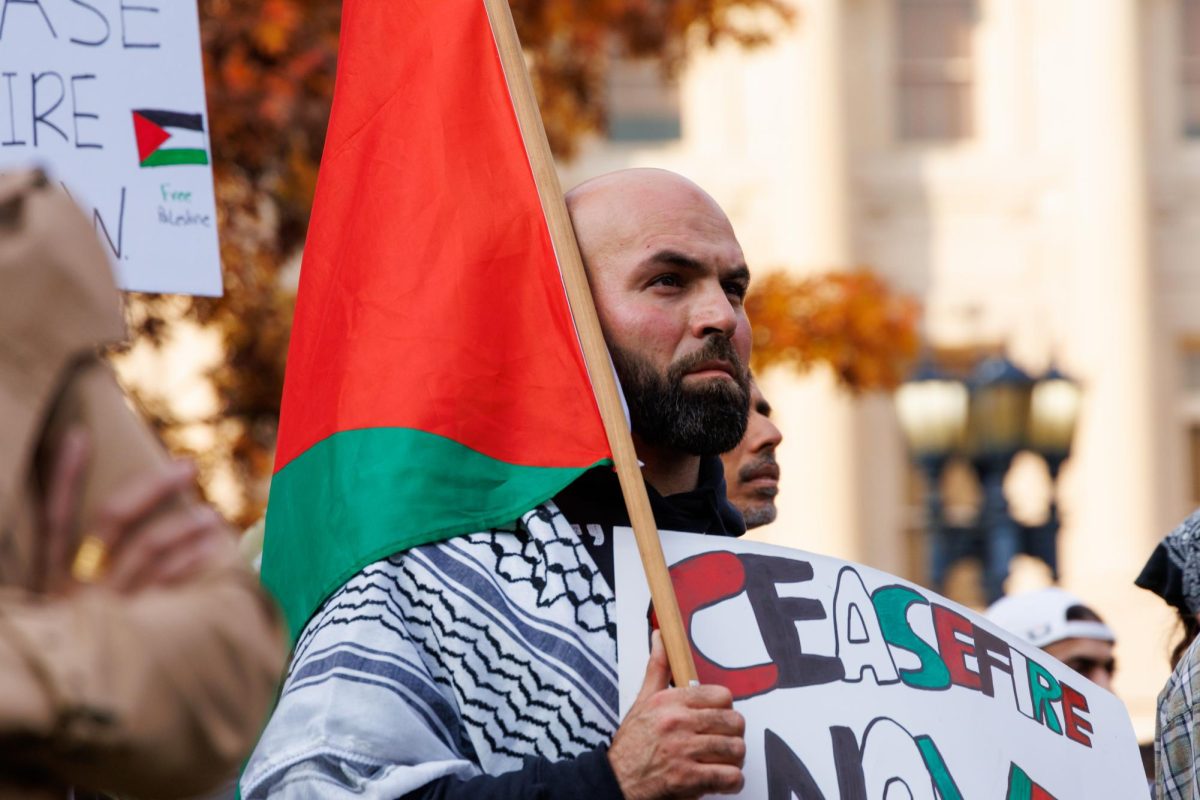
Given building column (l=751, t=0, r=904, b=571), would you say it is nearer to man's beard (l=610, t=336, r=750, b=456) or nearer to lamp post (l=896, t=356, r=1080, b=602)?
lamp post (l=896, t=356, r=1080, b=602)

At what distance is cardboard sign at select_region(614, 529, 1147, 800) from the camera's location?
2482mm

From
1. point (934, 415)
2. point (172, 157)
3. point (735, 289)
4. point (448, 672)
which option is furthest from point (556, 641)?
point (934, 415)

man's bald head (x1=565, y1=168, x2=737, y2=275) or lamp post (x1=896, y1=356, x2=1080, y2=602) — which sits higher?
man's bald head (x1=565, y1=168, x2=737, y2=275)

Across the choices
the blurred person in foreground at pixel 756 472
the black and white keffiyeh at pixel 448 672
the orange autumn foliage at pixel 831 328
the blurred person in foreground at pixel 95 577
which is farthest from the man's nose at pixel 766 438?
the orange autumn foliage at pixel 831 328

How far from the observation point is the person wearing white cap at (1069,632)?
5059 millimetres

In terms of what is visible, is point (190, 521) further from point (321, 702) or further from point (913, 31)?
point (913, 31)

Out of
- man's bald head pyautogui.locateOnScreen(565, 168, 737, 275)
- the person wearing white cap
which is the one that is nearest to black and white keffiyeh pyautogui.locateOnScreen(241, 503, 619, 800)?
man's bald head pyautogui.locateOnScreen(565, 168, 737, 275)

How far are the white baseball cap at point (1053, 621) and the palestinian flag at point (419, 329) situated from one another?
101 inches

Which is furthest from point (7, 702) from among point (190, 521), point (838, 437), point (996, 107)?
point (996, 107)

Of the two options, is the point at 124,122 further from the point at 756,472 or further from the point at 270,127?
the point at 270,127

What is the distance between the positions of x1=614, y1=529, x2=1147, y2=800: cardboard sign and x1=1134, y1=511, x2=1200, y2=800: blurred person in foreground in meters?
0.19

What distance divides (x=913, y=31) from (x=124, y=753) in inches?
736

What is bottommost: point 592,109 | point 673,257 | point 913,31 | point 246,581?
point 246,581

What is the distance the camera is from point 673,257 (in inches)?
113
